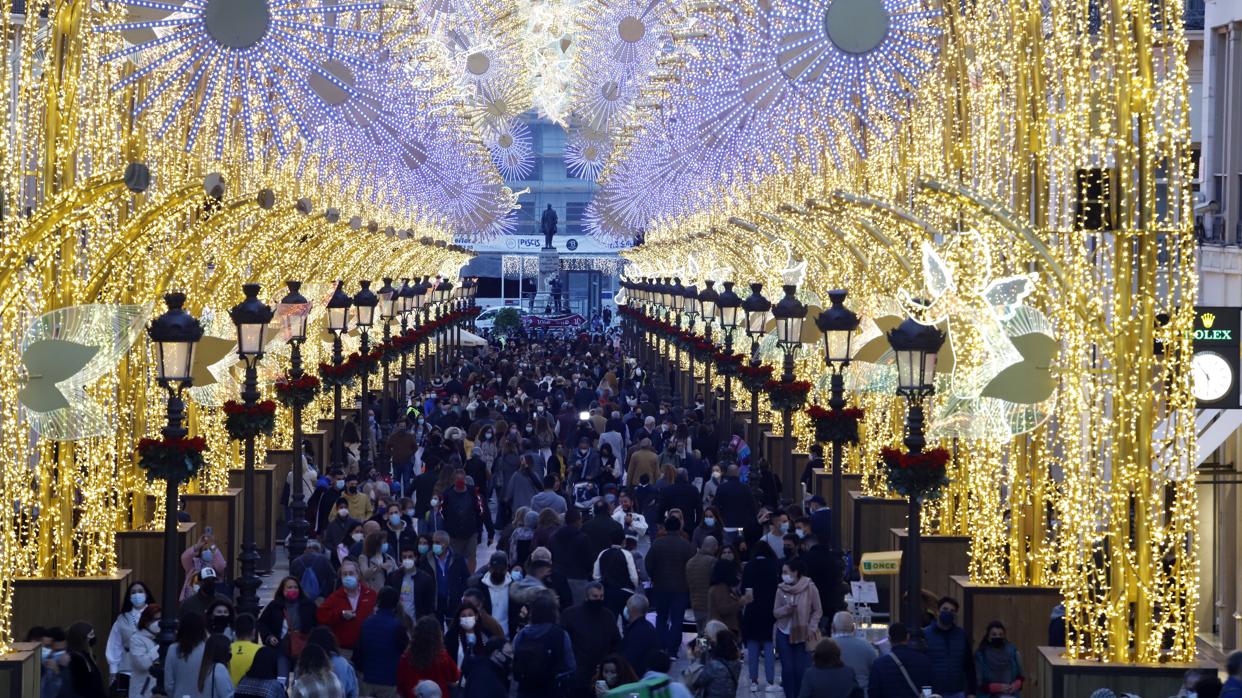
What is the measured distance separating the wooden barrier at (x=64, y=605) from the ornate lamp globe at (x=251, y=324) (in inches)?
172

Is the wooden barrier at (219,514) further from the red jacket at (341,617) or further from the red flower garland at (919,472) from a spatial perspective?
the red flower garland at (919,472)

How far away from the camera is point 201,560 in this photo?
1848 centimetres

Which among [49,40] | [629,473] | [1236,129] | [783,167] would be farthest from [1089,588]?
[783,167]

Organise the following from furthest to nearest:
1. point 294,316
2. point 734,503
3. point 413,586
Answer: point 294,316 → point 734,503 → point 413,586

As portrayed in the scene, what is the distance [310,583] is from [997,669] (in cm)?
603

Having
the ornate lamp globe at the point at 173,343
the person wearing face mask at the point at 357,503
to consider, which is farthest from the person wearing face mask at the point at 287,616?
the person wearing face mask at the point at 357,503

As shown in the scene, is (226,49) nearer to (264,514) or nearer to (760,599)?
(760,599)

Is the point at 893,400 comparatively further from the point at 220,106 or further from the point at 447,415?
the point at 447,415

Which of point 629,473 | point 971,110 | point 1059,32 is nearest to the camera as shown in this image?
point 1059,32

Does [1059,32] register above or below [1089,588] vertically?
above

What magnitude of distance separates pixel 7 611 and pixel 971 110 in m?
11.3

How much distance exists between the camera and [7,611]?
1368cm

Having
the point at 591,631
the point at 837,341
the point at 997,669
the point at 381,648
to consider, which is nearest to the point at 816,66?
the point at 837,341

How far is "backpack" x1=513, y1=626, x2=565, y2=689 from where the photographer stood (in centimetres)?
1402
